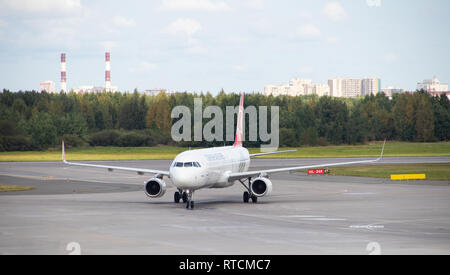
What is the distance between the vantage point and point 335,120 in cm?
16650

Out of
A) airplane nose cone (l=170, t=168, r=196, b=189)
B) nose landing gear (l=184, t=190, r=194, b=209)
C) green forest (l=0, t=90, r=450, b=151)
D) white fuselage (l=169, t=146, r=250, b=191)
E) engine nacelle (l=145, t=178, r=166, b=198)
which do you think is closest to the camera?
airplane nose cone (l=170, t=168, r=196, b=189)

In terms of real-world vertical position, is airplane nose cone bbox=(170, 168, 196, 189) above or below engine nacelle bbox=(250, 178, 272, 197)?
above

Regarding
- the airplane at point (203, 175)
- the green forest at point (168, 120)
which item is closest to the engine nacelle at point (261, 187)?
the airplane at point (203, 175)

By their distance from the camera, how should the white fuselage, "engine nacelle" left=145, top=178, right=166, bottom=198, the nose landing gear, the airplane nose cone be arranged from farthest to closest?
1. "engine nacelle" left=145, top=178, right=166, bottom=198
2. the nose landing gear
3. the white fuselage
4. the airplane nose cone

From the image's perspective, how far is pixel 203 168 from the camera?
4144 cm

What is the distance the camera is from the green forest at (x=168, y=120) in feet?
463

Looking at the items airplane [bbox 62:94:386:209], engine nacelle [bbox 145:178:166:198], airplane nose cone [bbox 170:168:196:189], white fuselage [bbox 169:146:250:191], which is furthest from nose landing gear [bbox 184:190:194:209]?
engine nacelle [bbox 145:178:166:198]

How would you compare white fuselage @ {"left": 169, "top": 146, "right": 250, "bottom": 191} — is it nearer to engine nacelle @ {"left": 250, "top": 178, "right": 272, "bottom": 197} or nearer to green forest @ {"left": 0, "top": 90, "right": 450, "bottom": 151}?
engine nacelle @ {"left": 250, "top": 178, "right": 272, "bottom": 197}

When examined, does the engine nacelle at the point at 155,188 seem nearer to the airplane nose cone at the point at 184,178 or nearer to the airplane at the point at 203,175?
the airplane at the point at 203,175

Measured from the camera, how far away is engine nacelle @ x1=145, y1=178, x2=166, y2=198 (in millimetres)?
43031

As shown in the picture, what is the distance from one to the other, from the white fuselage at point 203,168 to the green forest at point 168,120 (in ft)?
294

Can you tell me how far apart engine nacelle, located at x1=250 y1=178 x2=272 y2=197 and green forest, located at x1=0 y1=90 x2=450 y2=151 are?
9170 centimetres
